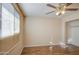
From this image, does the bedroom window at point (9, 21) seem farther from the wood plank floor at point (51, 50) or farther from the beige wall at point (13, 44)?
the wood plank floor at point (51, 50)

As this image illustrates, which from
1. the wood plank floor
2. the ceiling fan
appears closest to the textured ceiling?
the ceiling fan

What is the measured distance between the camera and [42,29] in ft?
4.30

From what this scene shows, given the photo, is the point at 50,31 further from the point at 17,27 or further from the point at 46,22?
the point at 17,27

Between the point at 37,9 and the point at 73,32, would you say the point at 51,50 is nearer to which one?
the point at 73,32

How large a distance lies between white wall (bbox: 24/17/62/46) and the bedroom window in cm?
11

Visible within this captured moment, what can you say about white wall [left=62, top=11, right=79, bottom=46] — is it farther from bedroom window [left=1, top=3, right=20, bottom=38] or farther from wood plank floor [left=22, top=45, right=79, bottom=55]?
bedroom window [left=1, top=3, right=20, bottom=38]

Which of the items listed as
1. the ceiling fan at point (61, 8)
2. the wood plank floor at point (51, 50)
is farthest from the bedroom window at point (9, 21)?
the ceiling fan at point (61, 8)

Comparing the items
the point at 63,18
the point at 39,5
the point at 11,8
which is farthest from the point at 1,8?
the point at 63,18

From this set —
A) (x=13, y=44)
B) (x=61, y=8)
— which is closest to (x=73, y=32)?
(x=61, y=8)

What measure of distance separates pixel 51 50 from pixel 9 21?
0.53m

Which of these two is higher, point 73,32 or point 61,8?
point 61,8

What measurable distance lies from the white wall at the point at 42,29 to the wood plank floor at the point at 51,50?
7 cm

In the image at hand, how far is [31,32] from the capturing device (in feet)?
4.30

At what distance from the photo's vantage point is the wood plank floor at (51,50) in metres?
1.20
